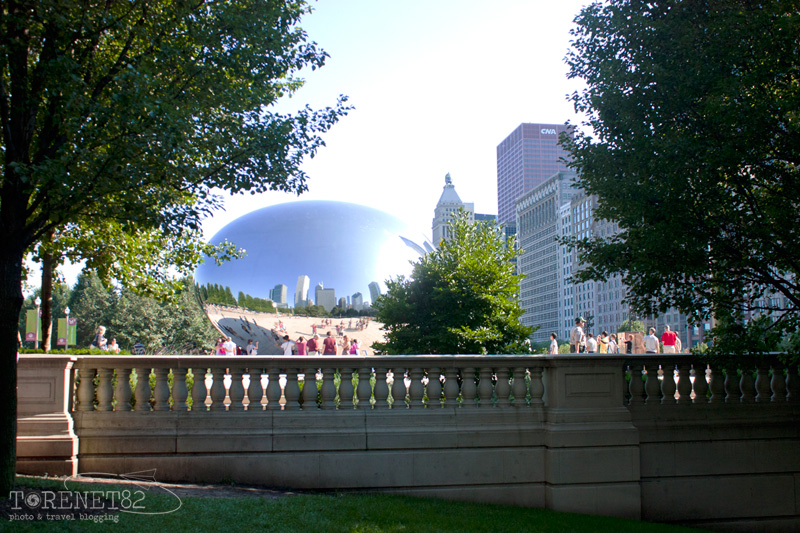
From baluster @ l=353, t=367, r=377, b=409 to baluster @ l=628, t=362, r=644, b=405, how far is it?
347 centimetres

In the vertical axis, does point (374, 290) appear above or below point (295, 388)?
above

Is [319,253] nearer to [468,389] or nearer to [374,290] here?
[374,290]

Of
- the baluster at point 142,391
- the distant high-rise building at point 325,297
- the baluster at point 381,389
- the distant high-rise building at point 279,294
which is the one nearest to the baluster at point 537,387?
the baluster at point 381,389

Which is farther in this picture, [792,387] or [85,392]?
[792,387]

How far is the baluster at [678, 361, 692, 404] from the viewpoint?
8.62 metres

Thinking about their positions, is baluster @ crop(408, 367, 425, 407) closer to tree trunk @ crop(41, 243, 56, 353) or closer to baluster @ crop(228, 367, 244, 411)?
baluster @ crop(228, 367, 244, 411)

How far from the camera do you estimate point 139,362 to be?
7.62 metres

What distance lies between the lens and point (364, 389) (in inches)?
310

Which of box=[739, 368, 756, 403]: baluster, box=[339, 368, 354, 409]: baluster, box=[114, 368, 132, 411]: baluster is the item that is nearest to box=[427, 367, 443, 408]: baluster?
box=[339, 368, 354, 409]: baluster

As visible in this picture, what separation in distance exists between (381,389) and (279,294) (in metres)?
15.5

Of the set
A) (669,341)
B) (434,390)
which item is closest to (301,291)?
(669,341)

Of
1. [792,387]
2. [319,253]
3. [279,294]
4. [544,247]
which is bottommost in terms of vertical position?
[792,387]

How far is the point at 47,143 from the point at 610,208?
7116mm

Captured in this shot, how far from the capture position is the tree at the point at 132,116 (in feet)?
21.2
